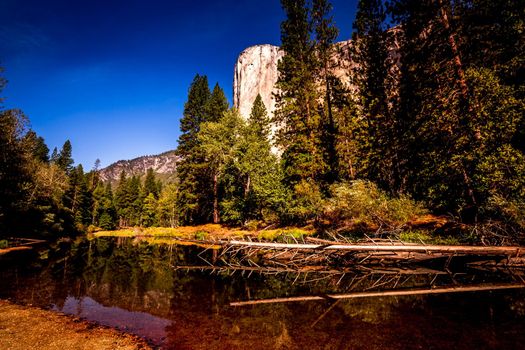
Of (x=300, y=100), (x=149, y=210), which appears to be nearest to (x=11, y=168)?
(x=300, y=100)

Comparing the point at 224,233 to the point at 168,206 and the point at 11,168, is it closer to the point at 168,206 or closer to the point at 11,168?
the point at 11,168

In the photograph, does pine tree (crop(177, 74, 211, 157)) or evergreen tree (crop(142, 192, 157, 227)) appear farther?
evergreen tree (crop(142, 192, 157, 227))

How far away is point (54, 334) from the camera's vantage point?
6336 mm

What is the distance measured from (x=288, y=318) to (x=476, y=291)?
6.13 m

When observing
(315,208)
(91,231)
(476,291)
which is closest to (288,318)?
(476,291)

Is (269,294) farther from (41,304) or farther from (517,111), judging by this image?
(517,111)

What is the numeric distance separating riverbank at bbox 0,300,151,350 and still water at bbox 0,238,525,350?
0.45m

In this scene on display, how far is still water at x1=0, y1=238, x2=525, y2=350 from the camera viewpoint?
5953mm

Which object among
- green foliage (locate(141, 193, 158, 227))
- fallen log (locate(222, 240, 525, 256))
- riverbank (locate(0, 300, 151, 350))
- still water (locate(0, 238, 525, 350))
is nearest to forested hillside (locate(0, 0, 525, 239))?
fallen log (locate(222, 240, 525, 256))

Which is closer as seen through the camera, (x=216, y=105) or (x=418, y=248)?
(x=418, y=248)

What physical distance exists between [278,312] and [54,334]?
18.2 ft

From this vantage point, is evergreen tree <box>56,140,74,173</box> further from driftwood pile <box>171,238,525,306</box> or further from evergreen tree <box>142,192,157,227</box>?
driftwood pile <box>171,238,525,306</box>

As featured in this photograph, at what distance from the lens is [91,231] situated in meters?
60.3

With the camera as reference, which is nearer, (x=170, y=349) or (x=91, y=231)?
(x=170, y=349)
